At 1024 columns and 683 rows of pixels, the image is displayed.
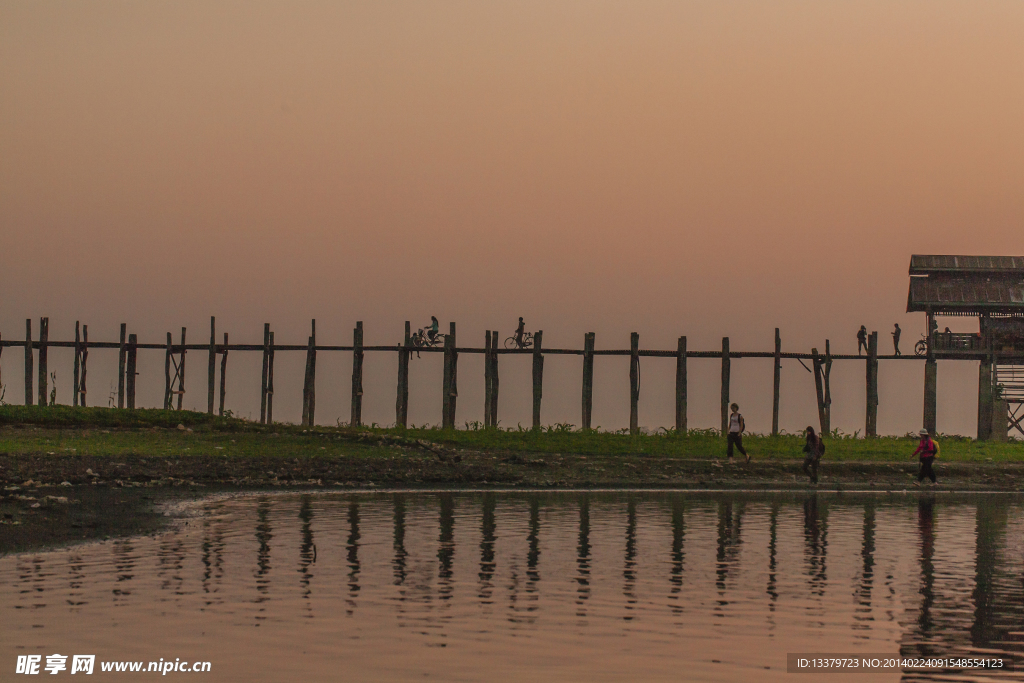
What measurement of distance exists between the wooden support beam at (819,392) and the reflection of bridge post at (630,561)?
71.2 ft

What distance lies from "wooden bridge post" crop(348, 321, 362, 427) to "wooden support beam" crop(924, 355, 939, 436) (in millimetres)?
20393

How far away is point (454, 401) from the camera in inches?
1668

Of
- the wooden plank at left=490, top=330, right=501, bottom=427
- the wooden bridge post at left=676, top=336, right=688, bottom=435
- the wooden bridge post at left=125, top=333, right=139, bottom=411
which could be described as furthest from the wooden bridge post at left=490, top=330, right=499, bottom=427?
the wooden bridge post at left=125, top=333, right=139, bottom=411

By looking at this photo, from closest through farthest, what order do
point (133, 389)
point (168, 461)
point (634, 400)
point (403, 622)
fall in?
point (403, 622) < point (168, 461) < point (634, 400) < point (133, 389)

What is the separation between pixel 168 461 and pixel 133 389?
1821cm

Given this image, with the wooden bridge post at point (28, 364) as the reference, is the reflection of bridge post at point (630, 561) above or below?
below

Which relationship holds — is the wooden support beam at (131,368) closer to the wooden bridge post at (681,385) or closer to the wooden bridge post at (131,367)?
the wooden bridge post at (131,367)

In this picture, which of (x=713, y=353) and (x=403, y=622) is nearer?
(x=403, y=622)

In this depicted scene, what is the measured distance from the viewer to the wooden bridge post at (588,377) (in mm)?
42062

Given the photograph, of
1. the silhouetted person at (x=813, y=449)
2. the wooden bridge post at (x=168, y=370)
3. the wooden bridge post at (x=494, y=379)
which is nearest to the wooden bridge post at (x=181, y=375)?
the wooden bridge post at (x=168, y=370)

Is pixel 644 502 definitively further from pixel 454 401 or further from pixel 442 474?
pixel 454 401

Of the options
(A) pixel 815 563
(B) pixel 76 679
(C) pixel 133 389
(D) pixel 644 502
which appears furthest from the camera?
(C) pixel 133 389

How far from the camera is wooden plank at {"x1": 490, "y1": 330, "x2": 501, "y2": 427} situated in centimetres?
4206

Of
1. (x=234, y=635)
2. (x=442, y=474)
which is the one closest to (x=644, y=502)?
(x=442, y=474)
